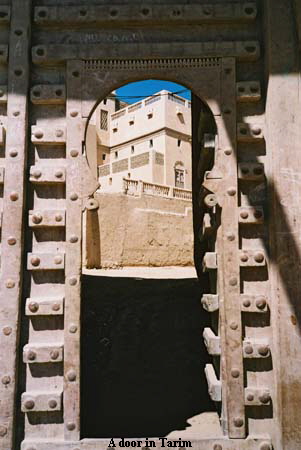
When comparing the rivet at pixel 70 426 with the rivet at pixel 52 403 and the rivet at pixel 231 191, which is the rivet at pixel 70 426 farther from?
the rivet at pixel 231 191

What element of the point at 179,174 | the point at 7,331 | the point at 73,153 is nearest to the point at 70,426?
the point at 7,331

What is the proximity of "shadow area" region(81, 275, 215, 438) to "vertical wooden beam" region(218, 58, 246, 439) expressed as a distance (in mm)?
820

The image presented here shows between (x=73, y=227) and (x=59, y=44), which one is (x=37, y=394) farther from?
(x=59, y=44)

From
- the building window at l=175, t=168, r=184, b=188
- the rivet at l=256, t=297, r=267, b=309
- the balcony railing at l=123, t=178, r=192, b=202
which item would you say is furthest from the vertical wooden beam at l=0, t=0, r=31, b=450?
the building window at l=175, t=168, r=184, b=188

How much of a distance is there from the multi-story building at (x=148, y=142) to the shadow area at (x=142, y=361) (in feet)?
75.3

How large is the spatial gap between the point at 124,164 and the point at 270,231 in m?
31.1

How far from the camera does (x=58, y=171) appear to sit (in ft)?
11.0

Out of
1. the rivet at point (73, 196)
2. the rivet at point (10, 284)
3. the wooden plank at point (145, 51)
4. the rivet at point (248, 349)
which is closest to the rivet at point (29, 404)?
the rivet at point (10, 284)

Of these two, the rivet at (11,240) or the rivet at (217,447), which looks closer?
the rivet at (217,447)

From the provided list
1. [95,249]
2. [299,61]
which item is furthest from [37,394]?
[95,249]

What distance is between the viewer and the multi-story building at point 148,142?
3153 cm

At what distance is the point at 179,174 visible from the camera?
33.2 meters

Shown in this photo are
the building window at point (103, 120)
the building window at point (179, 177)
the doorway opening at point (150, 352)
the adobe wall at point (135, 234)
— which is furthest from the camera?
the building window at point (103, 120)

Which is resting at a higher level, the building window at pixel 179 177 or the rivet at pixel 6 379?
the building window at pixel 179 177
